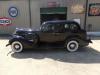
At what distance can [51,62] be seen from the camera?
10617 millimetres

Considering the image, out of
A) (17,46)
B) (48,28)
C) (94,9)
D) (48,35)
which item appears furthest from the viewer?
(94,9)

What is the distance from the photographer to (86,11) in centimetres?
1825

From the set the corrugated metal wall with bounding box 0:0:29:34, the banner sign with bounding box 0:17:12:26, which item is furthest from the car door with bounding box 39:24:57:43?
the banner sign with bounding box 0:17:12:26

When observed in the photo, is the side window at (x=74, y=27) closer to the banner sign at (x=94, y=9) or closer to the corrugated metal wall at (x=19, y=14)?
the banner sign at (x=94, y=9)

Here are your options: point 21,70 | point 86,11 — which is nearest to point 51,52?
point 21,70

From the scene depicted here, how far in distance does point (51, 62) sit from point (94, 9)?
9238 mm

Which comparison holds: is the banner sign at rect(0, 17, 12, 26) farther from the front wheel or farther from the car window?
the front wheel

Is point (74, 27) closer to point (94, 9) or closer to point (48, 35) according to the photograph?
point (48, 35)

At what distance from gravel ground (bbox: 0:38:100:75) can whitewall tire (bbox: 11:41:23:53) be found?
0.35 m

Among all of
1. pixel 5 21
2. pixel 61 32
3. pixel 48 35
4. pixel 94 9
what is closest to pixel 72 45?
pixel 61 32

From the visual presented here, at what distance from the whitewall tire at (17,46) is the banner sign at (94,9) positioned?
8.34 m

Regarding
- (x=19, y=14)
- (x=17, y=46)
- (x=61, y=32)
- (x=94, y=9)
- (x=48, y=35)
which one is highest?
(x=94, y=9)

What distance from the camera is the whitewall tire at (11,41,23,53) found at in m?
12.3

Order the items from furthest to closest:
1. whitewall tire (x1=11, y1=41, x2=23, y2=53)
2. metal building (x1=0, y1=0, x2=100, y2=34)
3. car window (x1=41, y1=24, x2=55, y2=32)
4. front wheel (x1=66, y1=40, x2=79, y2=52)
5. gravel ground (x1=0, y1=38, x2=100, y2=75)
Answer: metal building (x1=0, y1=0, x2=100, y2=34), car window (x1=41, y1=24, x2=55, y2=32), front wheel (x1=66, y1=40, x2=79, y2=52), whitewall tire (x1=11, y1=41, x2=23, y2=53), gravel ground (x1=0, y1=38, x2=100, y2=75)
